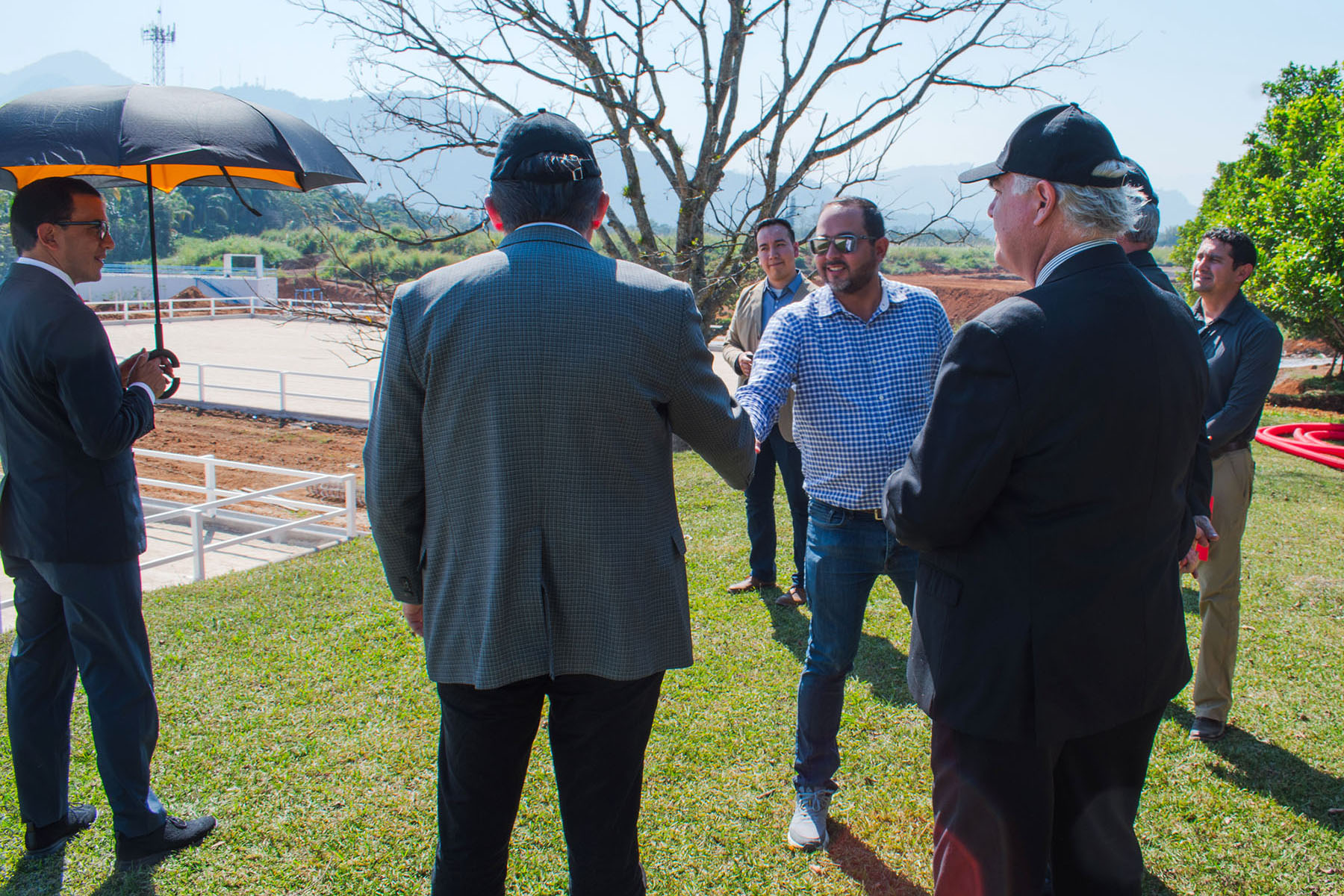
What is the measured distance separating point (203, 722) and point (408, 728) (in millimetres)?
896

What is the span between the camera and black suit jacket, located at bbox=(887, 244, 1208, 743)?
1.70 metres

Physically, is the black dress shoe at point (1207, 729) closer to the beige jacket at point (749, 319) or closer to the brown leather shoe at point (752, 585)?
the brown leather shoe at point (752, 585)

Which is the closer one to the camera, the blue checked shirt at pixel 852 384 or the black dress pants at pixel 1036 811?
the black dress pants at pixel 1036 811

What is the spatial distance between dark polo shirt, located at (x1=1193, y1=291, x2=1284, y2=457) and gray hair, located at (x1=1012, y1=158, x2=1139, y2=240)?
2.25m

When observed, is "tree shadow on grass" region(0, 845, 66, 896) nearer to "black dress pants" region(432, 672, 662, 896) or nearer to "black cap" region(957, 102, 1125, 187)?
"black dress pants" region(432, 672, 662, 896)

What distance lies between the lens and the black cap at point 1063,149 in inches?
70.4

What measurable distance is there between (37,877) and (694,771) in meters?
2.15

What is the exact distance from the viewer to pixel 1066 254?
183 centimetres

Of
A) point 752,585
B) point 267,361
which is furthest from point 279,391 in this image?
point 752,585

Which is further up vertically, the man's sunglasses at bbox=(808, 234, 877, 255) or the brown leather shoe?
the man's sunglasses at bbox=(808, 234, 877, 255)

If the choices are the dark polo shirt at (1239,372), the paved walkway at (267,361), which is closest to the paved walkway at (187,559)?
the paved walkway at (267,361)

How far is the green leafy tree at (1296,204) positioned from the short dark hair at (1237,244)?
8743 mm

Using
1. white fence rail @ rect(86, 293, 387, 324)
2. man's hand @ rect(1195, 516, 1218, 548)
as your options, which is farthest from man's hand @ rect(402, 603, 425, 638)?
white fence rail @ rect(86, 293, 387, 324)

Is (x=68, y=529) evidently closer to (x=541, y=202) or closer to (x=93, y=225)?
(x=93, y=225)
